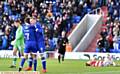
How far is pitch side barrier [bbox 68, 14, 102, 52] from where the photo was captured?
40.0 metres

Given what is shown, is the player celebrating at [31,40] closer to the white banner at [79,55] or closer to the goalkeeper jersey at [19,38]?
the goalkeeper jersey at [19,38]

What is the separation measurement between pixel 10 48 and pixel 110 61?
40.9 feet

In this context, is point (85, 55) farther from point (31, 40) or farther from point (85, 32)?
point (31, 40)

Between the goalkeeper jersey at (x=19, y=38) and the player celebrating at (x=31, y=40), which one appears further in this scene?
the goalkeeper jersey at (x=19, y=38)

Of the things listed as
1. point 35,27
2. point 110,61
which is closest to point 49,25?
point 110,61

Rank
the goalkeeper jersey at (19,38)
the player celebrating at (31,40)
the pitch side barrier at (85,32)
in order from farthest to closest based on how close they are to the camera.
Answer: the pitch side barrier at (85,32) < the goalkeeper jersey at (19,38) < the player celebrating at (31,40)

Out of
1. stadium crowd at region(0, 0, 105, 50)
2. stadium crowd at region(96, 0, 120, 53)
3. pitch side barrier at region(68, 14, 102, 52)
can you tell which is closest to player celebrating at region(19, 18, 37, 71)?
stadium crowd at region(96, 0, 120, 53)

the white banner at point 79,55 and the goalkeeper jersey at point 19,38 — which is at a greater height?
the goalkeeper jersey at point 19,38

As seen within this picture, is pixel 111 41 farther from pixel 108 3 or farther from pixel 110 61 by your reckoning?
pixel 110 61

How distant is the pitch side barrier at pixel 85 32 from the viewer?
40031 mm

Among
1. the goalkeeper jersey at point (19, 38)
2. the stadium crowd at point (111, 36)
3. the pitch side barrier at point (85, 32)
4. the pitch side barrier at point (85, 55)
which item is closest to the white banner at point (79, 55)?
the pitch side barrier at point (85, 55)

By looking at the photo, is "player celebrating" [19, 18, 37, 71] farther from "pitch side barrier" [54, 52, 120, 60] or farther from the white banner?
"pitch side barrier" [54, 52, 120, 60]

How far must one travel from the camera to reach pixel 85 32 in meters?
42.0

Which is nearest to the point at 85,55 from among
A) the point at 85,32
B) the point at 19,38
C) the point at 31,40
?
the point at 85,32
